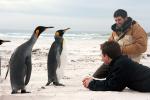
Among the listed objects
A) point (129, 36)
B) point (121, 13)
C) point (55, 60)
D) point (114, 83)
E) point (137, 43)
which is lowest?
point (114, 83)

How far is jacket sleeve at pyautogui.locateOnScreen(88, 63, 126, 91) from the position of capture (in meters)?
5.71

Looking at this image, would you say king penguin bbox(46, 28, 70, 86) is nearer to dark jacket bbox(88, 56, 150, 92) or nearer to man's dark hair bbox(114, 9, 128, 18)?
man's dark hair bbox(114, 9, 128, 18)

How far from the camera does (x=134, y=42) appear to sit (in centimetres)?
722

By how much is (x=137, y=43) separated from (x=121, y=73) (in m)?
1.58

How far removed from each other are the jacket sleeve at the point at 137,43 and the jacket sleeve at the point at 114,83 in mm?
1408

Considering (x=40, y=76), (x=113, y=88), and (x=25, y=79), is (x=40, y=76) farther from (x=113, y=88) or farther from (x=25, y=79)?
(x=113, y=88)

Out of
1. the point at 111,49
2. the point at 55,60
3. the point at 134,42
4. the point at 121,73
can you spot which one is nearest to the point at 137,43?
the point at 134,42

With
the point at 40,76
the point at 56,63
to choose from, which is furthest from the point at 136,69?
the point at 40,76

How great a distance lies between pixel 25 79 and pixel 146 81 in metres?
2.13

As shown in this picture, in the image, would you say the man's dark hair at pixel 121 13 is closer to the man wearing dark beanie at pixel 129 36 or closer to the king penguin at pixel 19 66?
the man wearing dark beanie at pixel 129 36

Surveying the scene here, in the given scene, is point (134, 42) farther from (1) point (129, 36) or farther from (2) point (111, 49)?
(2) point (111, 49)

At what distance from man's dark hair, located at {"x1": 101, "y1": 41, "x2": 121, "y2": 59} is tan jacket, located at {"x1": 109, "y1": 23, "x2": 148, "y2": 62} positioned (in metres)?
1.36

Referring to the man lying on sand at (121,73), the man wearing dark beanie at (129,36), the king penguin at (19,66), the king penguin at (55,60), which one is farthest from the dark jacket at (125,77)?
the king penguin at (55,60)

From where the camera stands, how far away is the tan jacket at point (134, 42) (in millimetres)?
7145
